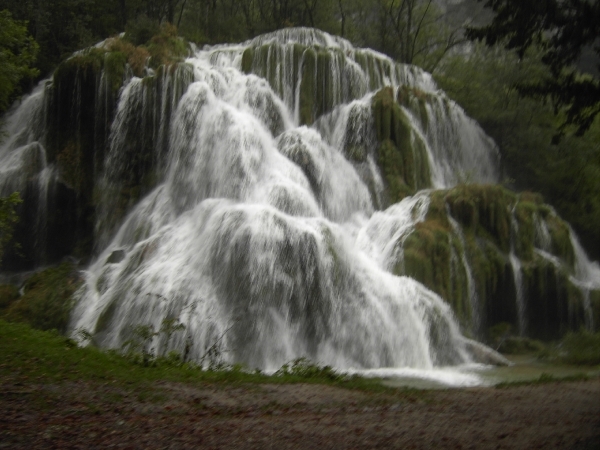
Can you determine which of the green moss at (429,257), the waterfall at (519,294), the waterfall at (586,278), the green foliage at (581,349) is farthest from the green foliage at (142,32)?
the green foliage at (581,349)

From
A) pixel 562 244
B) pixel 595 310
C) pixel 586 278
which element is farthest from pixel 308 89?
pixel 595 310

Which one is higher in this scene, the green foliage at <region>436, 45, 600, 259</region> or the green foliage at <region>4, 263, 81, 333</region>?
the green foliage at <region>436, 45, 600, 259</region>

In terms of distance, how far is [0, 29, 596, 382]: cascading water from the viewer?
12.5m

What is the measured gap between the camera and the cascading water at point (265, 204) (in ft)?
41.0

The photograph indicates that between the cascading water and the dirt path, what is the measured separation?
494 cm

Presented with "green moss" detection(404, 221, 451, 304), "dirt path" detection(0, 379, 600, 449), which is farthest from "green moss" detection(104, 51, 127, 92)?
"dirt path" detection(0, 379, 600, 449)

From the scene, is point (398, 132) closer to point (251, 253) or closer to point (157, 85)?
point (157, 85)

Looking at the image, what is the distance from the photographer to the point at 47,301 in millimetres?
14906

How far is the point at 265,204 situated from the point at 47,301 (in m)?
6.49

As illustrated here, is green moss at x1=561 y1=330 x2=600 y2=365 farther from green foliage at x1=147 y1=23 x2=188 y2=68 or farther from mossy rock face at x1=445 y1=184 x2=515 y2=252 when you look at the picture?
green foliage at x1=147 y1=23 x2=188 y2=68

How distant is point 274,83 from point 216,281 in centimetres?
1343

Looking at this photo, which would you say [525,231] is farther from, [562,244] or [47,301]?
→ [47,301]

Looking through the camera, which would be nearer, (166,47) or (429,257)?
(429,257)

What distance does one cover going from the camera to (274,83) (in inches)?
944
